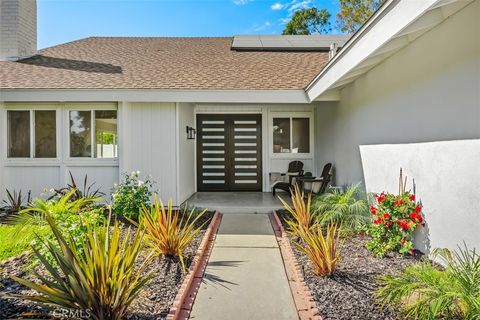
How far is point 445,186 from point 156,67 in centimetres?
781

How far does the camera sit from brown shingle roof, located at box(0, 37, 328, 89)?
7.83 meters

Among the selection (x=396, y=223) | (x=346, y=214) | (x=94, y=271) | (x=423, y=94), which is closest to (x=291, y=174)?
(x=346, y=214)

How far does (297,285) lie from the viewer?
3684mm

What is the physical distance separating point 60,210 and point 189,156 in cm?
535

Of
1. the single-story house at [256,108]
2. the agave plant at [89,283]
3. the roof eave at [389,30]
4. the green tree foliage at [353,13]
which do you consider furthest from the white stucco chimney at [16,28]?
the green tree foliage at [353,13]

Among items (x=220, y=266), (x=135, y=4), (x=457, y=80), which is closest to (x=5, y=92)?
(x=135, y=4)

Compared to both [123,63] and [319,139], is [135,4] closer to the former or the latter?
[123,63]

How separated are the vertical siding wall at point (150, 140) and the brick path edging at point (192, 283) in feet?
9.22

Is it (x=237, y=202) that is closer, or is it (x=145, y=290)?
(x=145, y=290)

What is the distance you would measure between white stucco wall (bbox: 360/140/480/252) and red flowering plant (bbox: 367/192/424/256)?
5.7 inches

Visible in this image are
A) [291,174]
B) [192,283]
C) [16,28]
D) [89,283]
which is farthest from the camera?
[291,174]

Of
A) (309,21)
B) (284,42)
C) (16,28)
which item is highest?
(309,21)

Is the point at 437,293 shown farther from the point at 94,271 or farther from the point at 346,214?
the point at 94,271

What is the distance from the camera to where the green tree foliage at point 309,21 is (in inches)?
1017
